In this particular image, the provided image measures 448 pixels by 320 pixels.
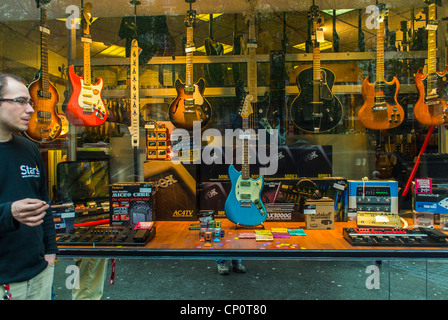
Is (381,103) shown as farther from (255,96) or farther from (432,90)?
(255,96)

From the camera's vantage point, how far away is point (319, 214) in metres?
2.51

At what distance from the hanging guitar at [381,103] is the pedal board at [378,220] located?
2.95ft

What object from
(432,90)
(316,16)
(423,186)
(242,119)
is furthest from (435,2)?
(242,119)

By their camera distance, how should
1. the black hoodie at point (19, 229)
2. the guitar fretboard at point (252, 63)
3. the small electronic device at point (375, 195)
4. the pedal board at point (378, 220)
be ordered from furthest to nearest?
the guitar fretboard at point (252, 63)
the small electronic device at point (375, 195)
the pedal board at point (378, 220)
the black hoodie at point (19, 229)

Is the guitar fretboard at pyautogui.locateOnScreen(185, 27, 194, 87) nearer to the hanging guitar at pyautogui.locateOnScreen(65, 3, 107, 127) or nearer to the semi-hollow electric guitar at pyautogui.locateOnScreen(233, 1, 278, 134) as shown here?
the semi-hollow electric guitar at pyautogui.locateOnScreen(233, 1, 278, 134)

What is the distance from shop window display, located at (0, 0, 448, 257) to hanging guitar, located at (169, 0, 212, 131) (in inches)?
0.5

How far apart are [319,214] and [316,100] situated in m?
1.07

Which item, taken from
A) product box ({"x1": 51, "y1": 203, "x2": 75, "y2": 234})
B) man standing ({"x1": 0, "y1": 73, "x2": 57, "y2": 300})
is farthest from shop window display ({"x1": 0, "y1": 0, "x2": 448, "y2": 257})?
man standing ({"x1": 0, "y1": 73, "x2": 57, "y2": 300})

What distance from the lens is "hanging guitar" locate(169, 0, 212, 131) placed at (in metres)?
2.97

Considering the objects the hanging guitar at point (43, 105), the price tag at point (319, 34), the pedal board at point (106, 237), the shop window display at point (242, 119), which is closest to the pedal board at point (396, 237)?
the shop window display at point (242, 119)

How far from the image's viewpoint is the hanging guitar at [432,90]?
282cm

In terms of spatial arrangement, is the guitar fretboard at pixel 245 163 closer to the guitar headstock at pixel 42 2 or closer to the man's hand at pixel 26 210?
the man's hand at pixel 26 210

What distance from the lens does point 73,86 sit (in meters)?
2.77
